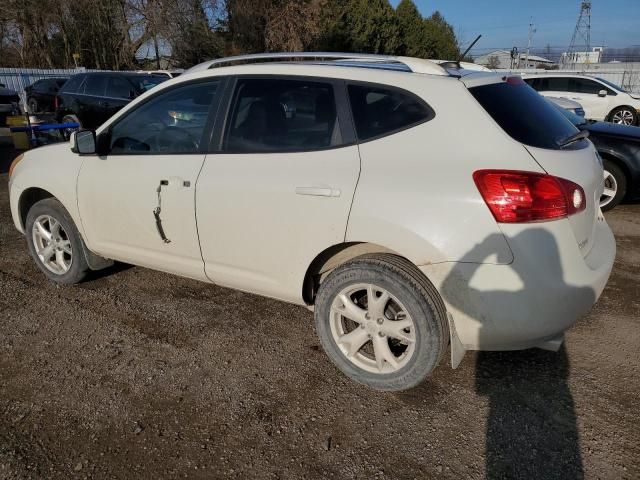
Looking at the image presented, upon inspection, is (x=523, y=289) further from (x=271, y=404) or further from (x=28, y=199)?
(x=28, y=199)

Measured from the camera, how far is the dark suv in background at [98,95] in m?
11.9

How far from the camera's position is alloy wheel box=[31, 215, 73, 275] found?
163 inches

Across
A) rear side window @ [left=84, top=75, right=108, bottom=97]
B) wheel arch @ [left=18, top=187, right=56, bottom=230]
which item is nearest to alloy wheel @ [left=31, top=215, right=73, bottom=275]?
wheel arch @ [left=18, top=187, right=56, bottom=230]

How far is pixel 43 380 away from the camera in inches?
117

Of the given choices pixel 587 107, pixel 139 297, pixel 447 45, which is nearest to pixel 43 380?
pixel 139 297

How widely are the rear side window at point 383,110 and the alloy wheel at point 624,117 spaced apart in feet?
48.7

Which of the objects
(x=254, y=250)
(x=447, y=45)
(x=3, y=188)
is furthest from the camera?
(x=447, y=45)

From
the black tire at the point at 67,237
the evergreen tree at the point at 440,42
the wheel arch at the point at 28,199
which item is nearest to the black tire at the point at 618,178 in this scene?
the black tire at the point at 67,237

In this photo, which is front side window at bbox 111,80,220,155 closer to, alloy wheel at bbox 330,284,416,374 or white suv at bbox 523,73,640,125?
alloy wheel at bbox 330,284,416,374

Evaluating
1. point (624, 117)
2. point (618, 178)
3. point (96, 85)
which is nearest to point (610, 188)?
point (618, 178)

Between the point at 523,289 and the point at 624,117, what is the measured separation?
50.1ft

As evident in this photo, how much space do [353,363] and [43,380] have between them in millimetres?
1811

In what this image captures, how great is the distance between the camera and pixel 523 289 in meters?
2.35

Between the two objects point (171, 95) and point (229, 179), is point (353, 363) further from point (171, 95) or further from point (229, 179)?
point (171, 95)
